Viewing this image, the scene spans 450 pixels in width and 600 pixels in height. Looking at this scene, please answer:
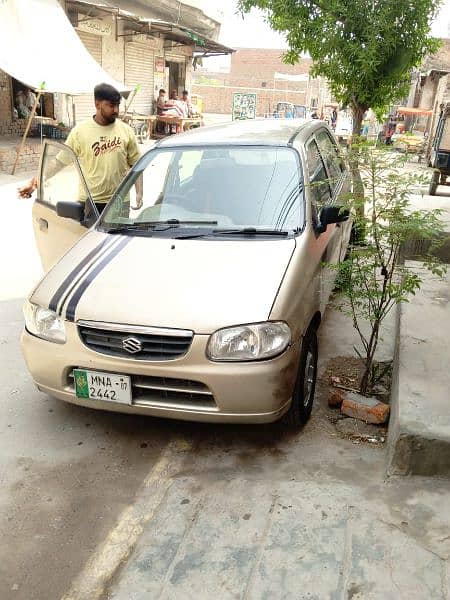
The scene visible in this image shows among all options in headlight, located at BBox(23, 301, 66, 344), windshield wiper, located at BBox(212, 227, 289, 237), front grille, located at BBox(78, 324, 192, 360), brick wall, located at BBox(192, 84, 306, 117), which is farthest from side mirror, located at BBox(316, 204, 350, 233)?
brick wall, located at BBox(192, 84, 306, 117)

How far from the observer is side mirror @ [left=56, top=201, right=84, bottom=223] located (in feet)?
13.2

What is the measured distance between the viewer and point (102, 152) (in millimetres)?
4523

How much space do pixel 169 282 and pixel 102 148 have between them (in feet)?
6.50

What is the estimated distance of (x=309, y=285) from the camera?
3326 millimetres

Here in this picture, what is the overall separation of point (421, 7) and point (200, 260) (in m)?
4.93

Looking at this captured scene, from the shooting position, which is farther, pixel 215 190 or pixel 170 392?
pixel 215 190

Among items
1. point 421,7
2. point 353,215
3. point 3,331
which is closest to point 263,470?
point 353,215

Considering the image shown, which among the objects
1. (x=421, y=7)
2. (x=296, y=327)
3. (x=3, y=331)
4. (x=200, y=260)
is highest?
(x=421, y=7)

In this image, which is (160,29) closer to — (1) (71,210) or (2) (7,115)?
(2) (7,115)

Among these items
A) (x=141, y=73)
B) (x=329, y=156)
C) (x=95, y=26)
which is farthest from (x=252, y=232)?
(x=141, y=73)

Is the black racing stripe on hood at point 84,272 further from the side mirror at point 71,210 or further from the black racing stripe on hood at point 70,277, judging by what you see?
the side mirror at point 71,210

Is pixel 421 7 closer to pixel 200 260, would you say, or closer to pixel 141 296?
pixel 200 260

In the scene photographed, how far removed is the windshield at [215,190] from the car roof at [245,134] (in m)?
0.07

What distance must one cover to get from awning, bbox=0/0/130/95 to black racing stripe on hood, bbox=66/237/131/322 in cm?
778
